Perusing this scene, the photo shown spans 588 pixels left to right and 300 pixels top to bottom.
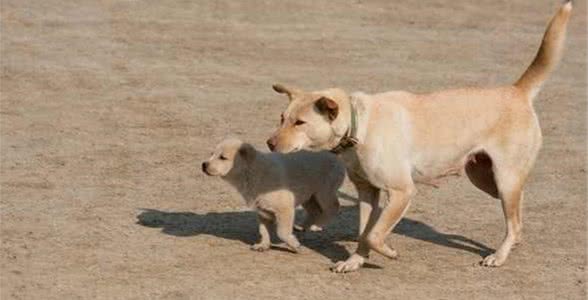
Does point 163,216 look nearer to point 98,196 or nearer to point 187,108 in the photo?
point 98,196

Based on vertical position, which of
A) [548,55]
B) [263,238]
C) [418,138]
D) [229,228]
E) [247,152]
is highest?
[548,55]

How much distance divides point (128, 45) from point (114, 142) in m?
4.58

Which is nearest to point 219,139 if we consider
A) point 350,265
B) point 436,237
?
point 436,237

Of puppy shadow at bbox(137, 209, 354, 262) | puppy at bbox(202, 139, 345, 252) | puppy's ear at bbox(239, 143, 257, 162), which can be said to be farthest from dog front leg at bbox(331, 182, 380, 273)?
puppy's ear at bbox(239, 143, 257, 162)

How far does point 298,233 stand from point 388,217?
125 cm

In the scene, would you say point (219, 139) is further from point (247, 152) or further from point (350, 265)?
point (350, 265)

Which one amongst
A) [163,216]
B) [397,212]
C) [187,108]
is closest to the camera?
[397,212]

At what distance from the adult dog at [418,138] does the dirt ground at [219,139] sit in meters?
0.45

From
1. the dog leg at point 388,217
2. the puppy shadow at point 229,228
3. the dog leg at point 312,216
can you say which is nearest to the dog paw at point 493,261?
the dog leg at point 388,217

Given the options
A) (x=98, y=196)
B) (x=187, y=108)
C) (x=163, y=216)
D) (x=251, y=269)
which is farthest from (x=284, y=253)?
(x=187, y=108)

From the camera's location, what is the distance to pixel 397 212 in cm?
812

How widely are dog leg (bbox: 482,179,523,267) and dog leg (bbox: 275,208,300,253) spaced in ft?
4.46

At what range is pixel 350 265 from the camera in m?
8.27

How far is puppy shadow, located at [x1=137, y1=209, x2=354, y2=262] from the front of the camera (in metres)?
8.93
